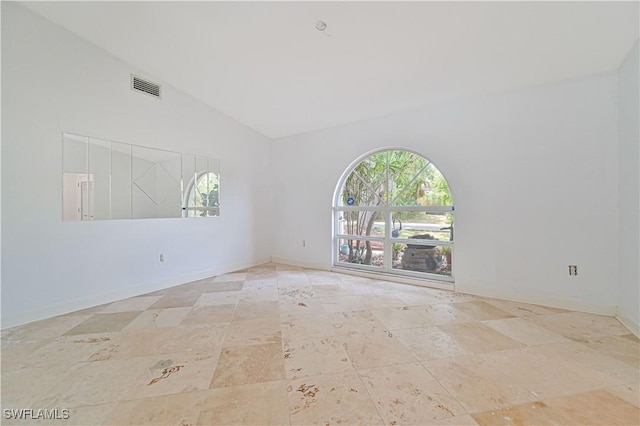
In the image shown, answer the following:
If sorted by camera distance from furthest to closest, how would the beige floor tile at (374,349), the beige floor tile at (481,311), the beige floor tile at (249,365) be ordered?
the beige floor tile at (481,311)
the beige floor tile at (374,349)
the beige floor tile at (249,365)

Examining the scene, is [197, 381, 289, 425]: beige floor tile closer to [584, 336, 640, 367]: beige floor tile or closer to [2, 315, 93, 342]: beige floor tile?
[2, 315, 93, 342]: beige floor tile

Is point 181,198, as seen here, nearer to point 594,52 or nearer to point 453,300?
point 453,300

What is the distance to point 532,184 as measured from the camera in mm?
3021

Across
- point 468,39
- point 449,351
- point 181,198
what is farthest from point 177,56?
point 449,351

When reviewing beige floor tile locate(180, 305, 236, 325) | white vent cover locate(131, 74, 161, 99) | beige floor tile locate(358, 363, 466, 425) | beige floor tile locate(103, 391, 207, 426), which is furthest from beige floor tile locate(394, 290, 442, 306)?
white vent cover locate(131, 74, 161, 99)

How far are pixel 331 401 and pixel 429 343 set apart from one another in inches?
43.2

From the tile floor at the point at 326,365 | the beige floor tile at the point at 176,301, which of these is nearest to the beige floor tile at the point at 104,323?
the tile floor at the point at 326,365

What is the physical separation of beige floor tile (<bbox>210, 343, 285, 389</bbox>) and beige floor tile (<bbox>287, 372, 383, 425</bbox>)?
0.22 metres

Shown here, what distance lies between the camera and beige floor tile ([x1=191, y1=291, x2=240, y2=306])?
10.2 feet

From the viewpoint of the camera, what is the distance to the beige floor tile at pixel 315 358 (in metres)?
1.80

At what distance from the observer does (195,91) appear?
3865 mm

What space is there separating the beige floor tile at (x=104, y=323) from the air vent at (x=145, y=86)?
292 centimetres

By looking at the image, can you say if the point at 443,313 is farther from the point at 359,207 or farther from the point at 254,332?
the point at 359,207

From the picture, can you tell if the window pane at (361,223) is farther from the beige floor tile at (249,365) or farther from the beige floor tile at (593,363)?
the beige floor tile at (249,365)
